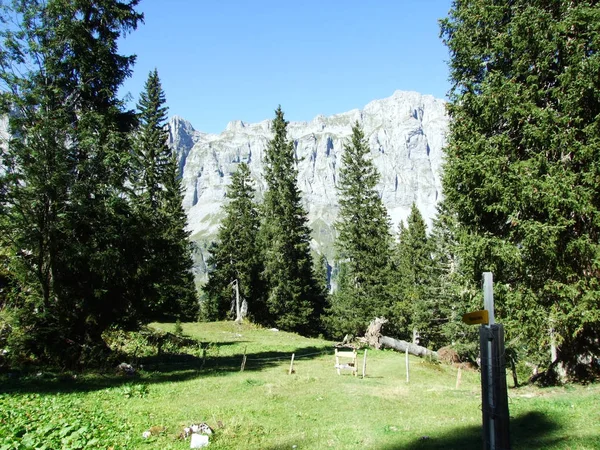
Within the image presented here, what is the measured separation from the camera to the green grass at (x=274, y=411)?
30.1 feet

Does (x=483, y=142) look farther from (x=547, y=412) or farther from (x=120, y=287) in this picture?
(x=120, y=287)

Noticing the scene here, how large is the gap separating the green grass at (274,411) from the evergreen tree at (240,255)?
26.3 metres

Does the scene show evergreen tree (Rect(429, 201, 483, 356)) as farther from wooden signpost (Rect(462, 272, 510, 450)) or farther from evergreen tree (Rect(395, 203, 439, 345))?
wooden signpost (Rect(462, 272, 510, 450))

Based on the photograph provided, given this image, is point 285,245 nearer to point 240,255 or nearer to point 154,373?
point 240,255

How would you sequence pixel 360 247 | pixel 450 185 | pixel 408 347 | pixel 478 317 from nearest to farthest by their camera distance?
pixel 478 317 → pixel 450 185 → pixel 408 347 → pixel 360 247

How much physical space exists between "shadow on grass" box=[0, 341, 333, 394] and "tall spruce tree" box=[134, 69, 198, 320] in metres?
2.57

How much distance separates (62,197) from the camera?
17094 millimetres

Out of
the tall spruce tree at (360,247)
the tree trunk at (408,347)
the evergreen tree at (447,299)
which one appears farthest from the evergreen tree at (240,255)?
the evergreen tree at (447,299)

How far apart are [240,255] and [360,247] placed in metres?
13.4

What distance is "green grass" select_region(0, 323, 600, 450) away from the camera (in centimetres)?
919

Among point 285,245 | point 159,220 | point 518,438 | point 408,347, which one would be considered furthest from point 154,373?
point 285,245

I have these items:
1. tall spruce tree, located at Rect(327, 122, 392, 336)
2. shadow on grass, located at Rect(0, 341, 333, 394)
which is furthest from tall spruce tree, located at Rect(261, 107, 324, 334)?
shadow on grass, located at Rect(0, 341, 333, 394)

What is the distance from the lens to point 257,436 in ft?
33.0

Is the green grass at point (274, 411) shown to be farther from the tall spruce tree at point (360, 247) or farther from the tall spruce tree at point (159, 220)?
the tall spruce tree at point (360, 247)
